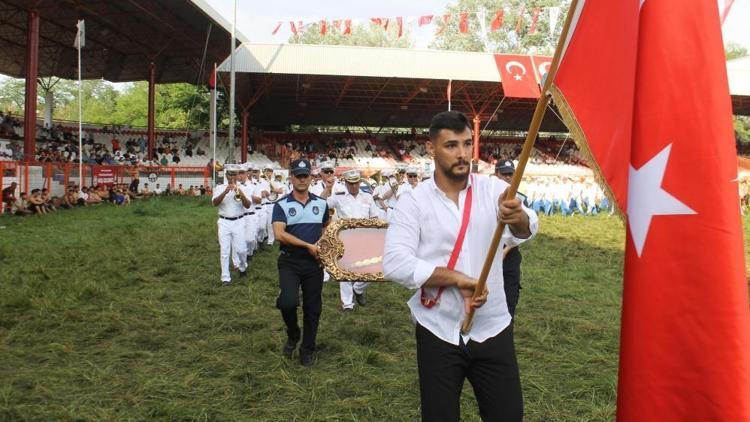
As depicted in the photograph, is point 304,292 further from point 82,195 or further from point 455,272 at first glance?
point 82,195

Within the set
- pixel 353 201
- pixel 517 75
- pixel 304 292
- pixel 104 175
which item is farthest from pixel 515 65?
pixel 304 292

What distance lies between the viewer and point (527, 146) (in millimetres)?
2268

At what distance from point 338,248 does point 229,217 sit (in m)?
4.74

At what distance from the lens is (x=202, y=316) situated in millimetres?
7215

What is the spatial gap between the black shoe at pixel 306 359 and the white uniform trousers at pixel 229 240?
4046mm

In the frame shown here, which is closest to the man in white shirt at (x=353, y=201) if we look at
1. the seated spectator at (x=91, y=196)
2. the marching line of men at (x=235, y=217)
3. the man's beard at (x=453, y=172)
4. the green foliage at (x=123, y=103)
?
the marching line of men at (x=235, y=217)

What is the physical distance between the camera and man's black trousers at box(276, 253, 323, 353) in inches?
215

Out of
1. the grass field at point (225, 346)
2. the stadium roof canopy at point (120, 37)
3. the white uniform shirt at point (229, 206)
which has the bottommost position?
the grass field at point (225, 346)

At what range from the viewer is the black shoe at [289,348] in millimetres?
5642

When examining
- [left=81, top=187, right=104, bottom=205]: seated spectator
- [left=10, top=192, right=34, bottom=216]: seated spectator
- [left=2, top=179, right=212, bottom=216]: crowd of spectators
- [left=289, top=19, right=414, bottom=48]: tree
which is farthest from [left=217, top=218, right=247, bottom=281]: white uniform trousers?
[left=289, top=19, right=414, bottom=48]: tree

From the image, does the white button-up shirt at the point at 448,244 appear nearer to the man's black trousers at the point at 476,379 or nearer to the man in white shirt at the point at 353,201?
the man's black trousers at the point at 476,379

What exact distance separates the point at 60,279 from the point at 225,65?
1764 cm

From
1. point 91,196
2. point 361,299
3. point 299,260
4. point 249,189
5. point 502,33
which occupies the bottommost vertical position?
point 361,299

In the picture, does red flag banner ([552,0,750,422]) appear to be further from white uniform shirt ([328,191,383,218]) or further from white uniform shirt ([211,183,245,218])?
white uniform shirt ([211,183,245,218])
